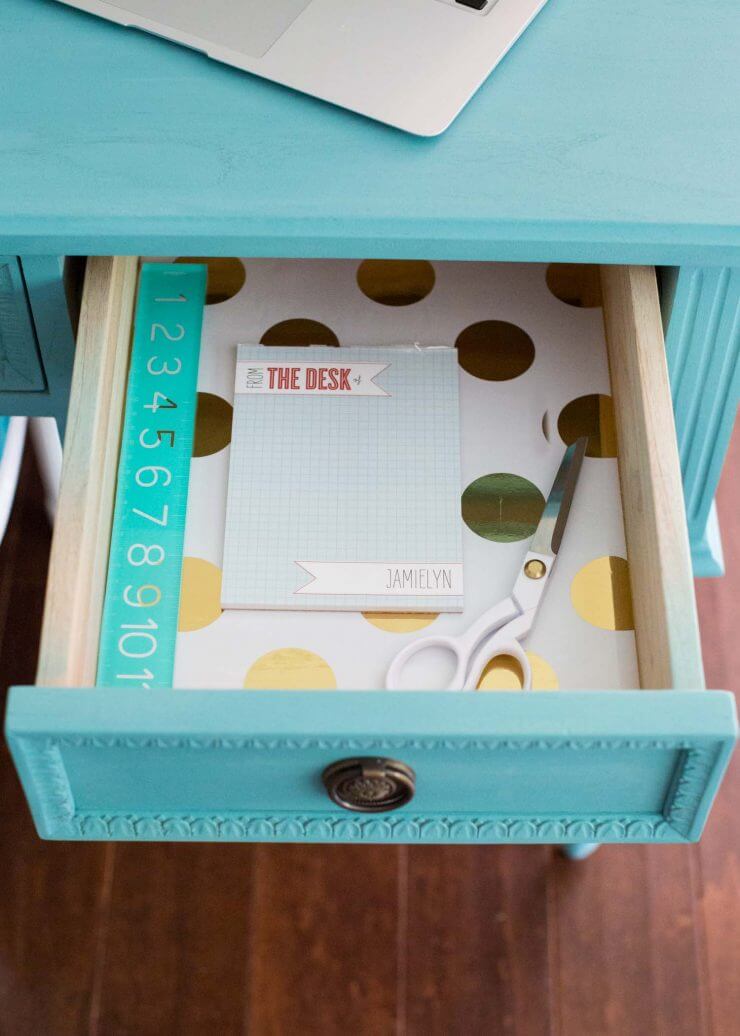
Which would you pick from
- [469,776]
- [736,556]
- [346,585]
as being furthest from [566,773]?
[736,556]

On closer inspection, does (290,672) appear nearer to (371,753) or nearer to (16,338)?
(371,753)

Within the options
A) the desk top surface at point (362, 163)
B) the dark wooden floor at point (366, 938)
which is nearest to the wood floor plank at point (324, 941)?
the dark wooden floor at point (366, 938)

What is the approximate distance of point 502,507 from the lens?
772mm

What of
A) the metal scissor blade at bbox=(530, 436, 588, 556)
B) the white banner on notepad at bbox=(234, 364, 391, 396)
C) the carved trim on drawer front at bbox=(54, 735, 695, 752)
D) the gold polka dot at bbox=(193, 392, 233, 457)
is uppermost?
the white banner on notepad at bbox=(234, 364, 391, 396)

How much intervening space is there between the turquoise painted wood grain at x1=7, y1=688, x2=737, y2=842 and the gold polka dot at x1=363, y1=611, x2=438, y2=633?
4.0 inches

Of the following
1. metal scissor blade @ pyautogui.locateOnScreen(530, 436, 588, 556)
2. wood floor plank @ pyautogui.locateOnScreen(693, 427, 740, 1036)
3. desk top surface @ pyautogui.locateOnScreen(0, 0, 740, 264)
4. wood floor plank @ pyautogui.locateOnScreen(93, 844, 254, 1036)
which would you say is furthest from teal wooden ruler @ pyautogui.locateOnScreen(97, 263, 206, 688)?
wood floor plank @ pyautogui.locateOnScreen(693, 427, 740, 1036)

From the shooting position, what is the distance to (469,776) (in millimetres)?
667

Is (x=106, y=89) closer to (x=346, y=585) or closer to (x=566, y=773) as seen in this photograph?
(x=346, y=585)

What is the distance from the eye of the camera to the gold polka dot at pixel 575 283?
861 millimetres

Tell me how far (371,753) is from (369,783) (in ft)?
0.08

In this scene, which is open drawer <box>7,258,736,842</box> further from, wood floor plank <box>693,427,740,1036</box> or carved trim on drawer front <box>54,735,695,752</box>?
wood floor plank <box>693,427,740,1036</box>

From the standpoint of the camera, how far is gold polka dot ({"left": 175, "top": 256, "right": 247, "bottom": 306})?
86 centimetres

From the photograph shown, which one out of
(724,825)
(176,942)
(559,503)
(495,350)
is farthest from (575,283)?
(176,942)

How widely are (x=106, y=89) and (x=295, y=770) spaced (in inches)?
16.7
